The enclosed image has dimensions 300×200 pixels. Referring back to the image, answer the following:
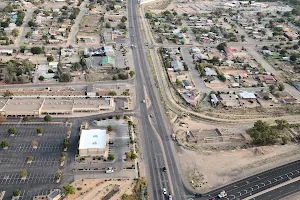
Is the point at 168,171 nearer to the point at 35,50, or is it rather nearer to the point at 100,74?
the point at 100,74

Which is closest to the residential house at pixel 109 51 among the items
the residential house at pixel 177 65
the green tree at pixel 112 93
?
the residential house at pixel 177 65

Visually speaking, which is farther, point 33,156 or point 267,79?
point 267,79

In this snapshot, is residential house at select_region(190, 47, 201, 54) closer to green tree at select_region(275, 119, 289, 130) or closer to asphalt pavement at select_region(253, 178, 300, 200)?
green tree at select_region(275, 119, 289, 130)

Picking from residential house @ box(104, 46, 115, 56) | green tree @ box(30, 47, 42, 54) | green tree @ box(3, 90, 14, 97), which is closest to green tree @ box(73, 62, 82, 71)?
residential house @ box(104, 46, 115, 56)

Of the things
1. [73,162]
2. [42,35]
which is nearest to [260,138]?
[73,162]

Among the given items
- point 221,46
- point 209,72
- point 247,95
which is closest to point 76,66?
point 209,72

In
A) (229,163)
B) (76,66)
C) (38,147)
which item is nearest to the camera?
(229,163)
